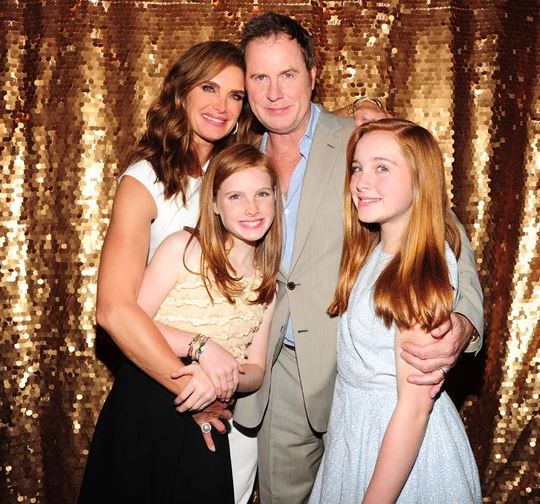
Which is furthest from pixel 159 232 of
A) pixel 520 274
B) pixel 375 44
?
pixel 520 274

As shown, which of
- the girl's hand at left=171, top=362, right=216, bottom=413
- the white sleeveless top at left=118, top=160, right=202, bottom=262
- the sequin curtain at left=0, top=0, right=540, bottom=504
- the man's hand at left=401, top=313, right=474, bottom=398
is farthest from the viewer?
the sequin curtain at left=0, top=0, right=540, bottom=504

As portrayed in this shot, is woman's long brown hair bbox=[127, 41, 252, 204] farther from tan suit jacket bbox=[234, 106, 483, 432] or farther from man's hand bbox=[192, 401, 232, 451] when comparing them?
man's hand bbox=[192, 401, 232, 451]

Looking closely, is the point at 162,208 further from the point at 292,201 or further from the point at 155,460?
the point at 155,460

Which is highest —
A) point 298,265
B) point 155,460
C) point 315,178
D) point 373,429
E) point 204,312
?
point 315,178

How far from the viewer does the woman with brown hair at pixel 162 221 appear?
1.74 m

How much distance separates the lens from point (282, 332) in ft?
6.49

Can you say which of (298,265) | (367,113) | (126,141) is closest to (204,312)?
(298,265)

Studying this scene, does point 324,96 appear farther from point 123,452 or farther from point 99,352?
point 123,452

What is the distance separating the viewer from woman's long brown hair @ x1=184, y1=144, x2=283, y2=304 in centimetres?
178

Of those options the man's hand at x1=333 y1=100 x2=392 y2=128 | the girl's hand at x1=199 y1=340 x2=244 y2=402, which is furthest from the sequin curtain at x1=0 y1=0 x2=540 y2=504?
the girl's hand at x1=199 y1=340 x2=244 y2=402

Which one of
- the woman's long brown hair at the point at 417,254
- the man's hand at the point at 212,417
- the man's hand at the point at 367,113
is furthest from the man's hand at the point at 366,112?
the man's hand at the point at 212,417

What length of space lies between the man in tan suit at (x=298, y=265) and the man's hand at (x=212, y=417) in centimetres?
17

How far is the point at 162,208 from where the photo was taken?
1.88 m

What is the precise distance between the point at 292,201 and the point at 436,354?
2.25 feet
